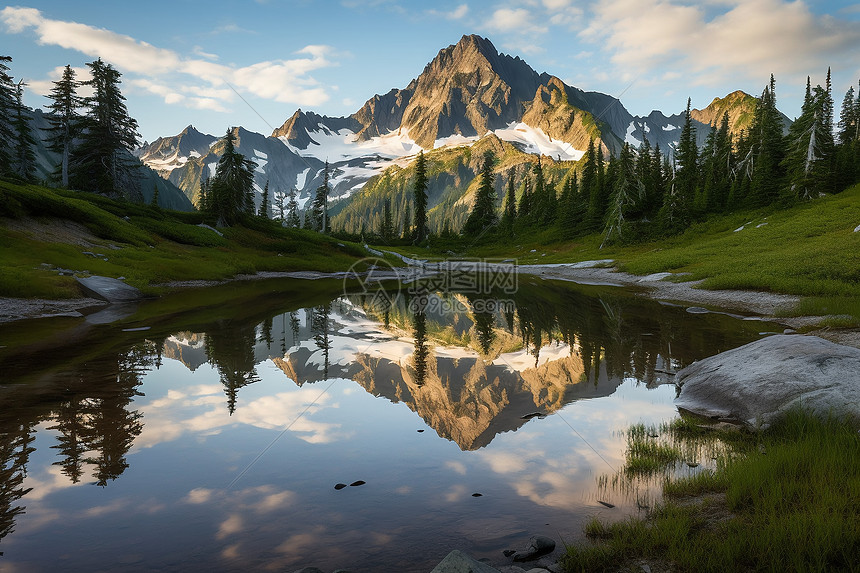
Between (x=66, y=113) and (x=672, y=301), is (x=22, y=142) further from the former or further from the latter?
(x=672, y=301)

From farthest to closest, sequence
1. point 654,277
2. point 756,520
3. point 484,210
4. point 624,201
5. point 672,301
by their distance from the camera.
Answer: point 484,210
point 624,201
point 654,277
point 672,301
point 756,520

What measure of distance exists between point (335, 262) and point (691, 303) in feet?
151

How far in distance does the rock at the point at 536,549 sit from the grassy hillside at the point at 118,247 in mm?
27638

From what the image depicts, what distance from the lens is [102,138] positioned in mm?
62219

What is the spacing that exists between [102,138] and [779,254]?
8392 centimetres

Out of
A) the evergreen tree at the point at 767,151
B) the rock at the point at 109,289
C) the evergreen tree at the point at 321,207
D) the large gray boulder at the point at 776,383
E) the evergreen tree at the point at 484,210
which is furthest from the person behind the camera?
the evergreen tree at the point at 484,210

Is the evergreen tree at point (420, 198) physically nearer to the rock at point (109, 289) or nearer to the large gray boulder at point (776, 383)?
the rock at point (109, 289)

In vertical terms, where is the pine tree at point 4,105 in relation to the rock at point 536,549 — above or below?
above

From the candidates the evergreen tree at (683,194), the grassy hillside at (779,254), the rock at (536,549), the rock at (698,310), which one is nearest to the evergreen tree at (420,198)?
the grassy hillside at (779,254)

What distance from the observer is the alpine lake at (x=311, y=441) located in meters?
5.38

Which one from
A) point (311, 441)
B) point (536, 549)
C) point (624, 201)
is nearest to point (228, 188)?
point (311, 441)

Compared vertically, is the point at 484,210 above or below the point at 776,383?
above

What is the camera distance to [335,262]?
61750 millimetres

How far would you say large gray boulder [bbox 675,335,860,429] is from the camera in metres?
7.75
